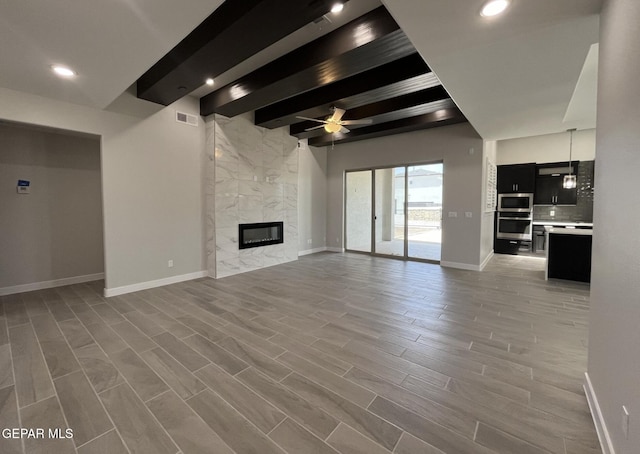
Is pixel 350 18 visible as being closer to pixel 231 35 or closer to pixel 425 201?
pixel 231 35

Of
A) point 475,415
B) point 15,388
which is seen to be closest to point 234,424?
point 475,415

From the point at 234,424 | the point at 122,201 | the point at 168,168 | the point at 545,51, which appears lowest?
the point at 234,424

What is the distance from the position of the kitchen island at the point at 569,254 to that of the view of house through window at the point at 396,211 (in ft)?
6.58

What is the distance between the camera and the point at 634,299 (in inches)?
46.4

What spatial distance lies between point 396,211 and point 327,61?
4.73 m

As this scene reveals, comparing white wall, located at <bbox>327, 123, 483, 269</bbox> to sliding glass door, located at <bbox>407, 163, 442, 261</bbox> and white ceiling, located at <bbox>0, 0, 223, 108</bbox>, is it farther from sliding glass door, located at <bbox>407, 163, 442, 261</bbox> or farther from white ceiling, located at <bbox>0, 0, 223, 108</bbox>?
white ceiling, located at <bbox>0, 0, 223, 108</bbox>

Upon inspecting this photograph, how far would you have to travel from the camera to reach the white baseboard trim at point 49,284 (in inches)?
159

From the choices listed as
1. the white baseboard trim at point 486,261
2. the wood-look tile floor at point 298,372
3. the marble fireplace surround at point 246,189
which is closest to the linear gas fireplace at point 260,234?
the marble fireplace surround at point 246,189

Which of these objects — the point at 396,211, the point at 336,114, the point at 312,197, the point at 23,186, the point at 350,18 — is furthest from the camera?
the point at 312,197

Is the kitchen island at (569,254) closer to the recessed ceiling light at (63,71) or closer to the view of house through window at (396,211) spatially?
the view of house through window at (396,211)

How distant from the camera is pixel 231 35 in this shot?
2.39 meters

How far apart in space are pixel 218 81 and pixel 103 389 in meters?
4.18

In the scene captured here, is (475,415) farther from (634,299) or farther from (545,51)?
(545,51)

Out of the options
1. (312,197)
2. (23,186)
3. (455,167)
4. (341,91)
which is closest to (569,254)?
(455,167)
